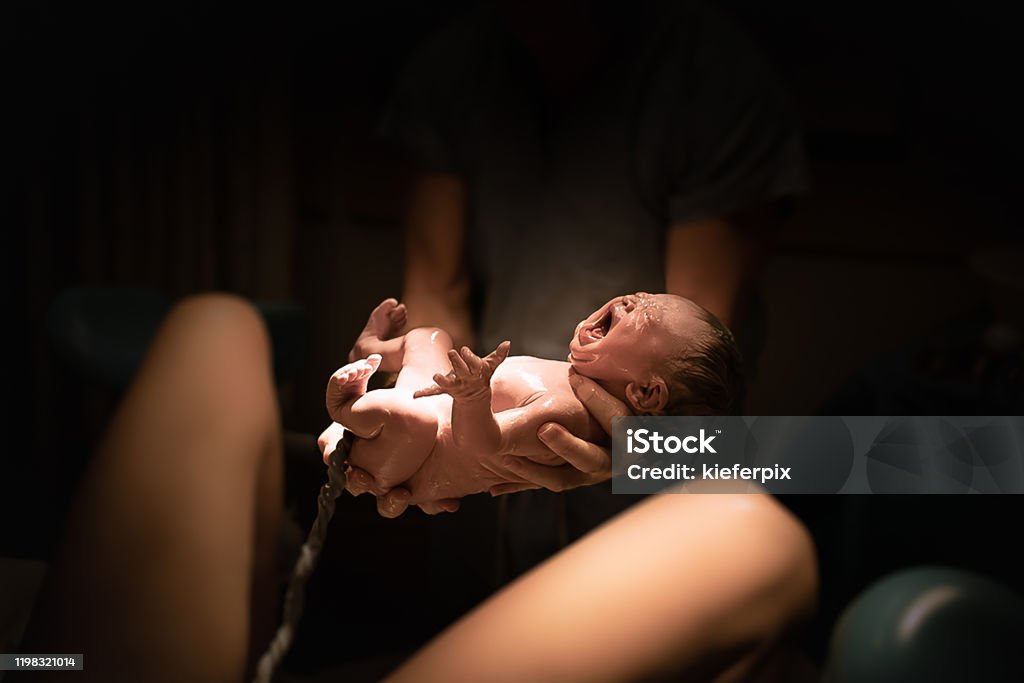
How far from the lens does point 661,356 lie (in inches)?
14.7

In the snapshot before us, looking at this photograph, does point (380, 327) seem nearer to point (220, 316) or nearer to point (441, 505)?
point (441, 505)

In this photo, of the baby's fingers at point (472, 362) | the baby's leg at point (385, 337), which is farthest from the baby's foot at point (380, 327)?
the baby's fingers at point (472, 362)

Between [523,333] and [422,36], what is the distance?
9.2 inches

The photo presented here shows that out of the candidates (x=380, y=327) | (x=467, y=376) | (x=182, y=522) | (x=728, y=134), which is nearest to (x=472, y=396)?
(x=467, y=376)

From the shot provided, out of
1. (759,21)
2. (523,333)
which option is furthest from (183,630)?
(759,21)

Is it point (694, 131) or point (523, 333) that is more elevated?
point (694, 131)

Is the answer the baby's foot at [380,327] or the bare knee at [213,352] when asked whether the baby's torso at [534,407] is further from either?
the bare knee at [213,352]

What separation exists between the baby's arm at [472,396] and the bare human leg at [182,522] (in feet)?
0.73

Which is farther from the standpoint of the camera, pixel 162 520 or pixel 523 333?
pixel 162 520

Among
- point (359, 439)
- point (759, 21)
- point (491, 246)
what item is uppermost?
point (759, 21)

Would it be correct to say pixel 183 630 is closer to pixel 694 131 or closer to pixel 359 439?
pixel 359 439

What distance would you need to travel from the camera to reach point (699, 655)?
1.71 feet

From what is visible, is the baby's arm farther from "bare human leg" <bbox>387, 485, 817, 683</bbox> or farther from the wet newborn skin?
"bare human leg" <bbox>387, 485, 817, 683</bbox>

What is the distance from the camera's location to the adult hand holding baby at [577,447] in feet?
1.26
